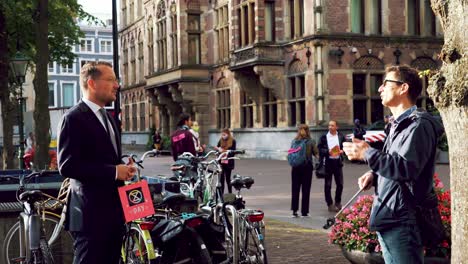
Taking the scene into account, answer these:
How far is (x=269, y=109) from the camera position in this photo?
30094 millimetres

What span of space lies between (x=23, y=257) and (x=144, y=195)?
6.37 feet

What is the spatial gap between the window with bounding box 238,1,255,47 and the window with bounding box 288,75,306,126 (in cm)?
307

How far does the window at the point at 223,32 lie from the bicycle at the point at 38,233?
2860cm

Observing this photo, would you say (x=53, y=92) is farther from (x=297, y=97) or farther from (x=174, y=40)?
(x=297, y=97)

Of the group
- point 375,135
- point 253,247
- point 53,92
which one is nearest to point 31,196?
point 253,247

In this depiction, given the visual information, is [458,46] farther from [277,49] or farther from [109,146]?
[277,49]

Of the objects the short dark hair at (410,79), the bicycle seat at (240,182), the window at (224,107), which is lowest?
the bicycle seat at (240,182)

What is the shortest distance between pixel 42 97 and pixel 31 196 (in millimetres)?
6203

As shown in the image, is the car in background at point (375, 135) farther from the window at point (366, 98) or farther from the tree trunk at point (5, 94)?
the tree trunk at point (5, 94)

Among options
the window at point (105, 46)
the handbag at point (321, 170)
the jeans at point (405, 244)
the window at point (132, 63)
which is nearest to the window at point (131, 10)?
the window at point (132, 63)

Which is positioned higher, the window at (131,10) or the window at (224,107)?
the window at (131,10)

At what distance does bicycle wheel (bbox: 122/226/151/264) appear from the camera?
5.95 m

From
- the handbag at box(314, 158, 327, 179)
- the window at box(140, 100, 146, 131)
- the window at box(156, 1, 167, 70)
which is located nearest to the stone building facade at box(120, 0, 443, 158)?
the window at box(156, 1, 167, 70)

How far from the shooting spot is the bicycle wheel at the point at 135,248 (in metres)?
5.95
